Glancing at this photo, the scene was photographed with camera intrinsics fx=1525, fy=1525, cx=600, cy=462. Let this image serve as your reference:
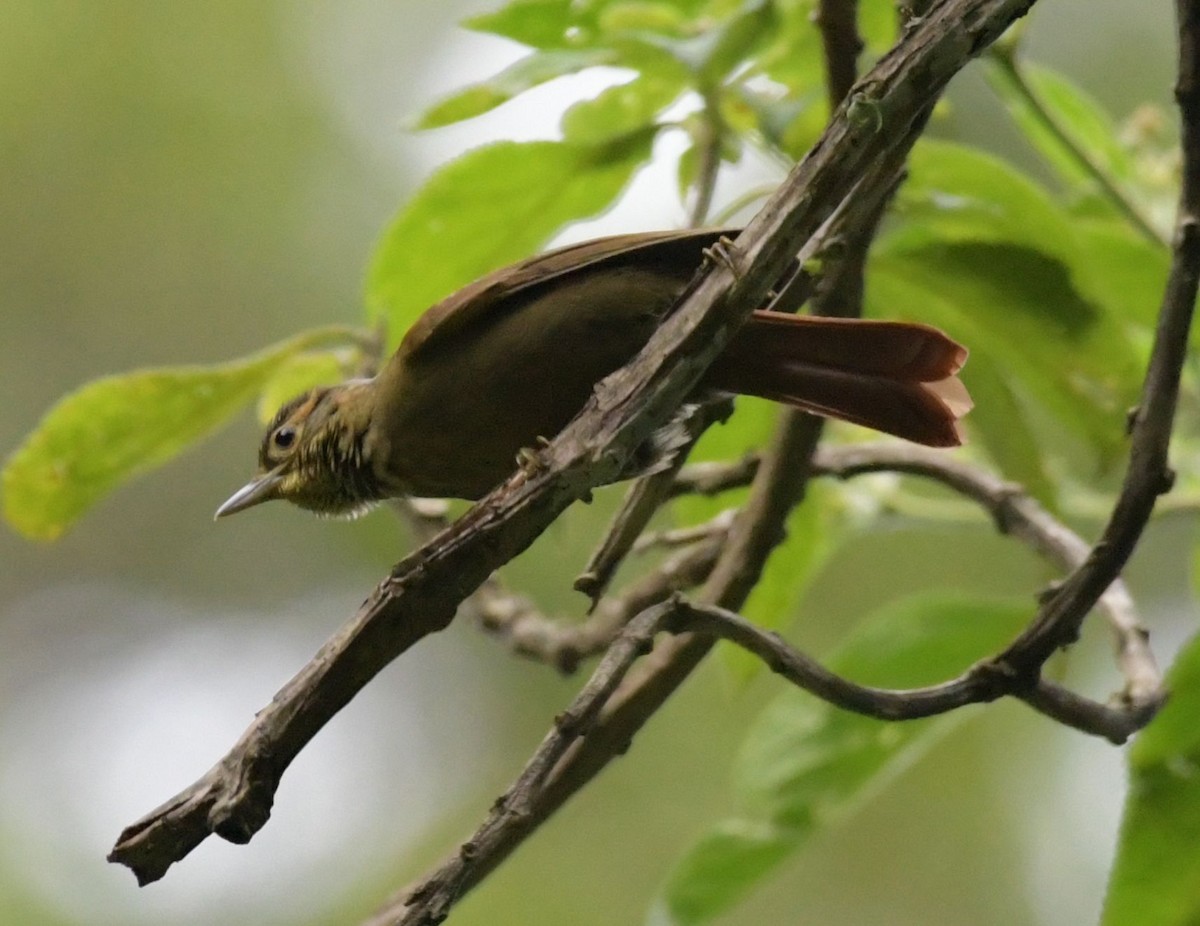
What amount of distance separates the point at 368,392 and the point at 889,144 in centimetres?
132

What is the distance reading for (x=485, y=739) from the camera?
6.79m

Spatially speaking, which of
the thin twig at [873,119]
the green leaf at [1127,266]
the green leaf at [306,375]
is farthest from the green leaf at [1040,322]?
the green leaf at [306,375]

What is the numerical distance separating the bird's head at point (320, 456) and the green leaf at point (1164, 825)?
1.36 meters

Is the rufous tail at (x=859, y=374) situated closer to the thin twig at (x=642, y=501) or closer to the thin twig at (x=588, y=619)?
the thin twig at (x=642, y=501)

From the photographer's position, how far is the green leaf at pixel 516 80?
2361mm

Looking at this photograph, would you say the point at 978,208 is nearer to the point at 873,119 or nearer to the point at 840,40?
the point at 840,40

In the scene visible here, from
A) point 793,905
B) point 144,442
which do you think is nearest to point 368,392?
point 144,442

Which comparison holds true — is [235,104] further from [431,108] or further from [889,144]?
[889,144]

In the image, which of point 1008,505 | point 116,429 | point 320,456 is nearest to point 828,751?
point 1008,505

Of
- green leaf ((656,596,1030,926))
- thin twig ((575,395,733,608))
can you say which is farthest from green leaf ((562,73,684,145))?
green leaf ((656,596,1030,926))

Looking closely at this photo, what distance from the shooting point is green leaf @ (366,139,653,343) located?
2584 millimetres

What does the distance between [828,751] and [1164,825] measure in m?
0.58

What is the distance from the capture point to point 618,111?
2.66m

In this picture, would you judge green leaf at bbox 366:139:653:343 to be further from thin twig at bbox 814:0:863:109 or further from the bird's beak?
thin twig at bbox 814:0:863:109
